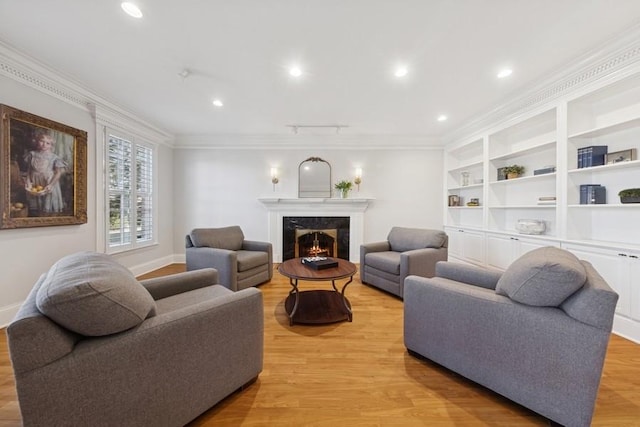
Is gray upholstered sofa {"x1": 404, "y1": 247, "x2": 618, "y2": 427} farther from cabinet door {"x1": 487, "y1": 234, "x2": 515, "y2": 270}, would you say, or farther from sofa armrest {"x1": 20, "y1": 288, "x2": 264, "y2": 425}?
cabinet door {"x1": 487, "y1": 234, "x2": 515, "y2": 270}

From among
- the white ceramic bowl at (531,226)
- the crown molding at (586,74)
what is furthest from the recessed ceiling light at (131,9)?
the white ceramic bowl at (531,226)

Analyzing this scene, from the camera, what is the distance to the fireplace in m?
5.07

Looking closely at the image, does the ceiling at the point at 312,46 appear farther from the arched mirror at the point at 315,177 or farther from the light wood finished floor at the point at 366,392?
the light wood finished floor at the point at 366,392

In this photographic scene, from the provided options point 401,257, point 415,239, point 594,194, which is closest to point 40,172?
point 401,257

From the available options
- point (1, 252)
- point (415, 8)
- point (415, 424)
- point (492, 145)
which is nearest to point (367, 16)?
point (415, 8)

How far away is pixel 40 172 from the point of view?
2689 millimetres

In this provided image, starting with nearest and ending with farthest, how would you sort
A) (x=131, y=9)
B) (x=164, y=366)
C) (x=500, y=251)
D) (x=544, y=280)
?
(x=164, y=366), (x=544, y=280), (x=131, y=9), (x=500, y=251)

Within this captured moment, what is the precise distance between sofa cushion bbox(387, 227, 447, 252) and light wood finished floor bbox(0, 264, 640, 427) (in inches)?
65.4

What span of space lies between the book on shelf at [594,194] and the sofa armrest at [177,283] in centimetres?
393

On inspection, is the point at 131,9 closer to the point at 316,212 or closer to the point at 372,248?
the point at 372,248

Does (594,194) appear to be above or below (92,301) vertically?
above

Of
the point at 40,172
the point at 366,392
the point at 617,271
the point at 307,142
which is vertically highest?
the point at 307,142

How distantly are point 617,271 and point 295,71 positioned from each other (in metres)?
3.66

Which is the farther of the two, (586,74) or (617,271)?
(586,74)
